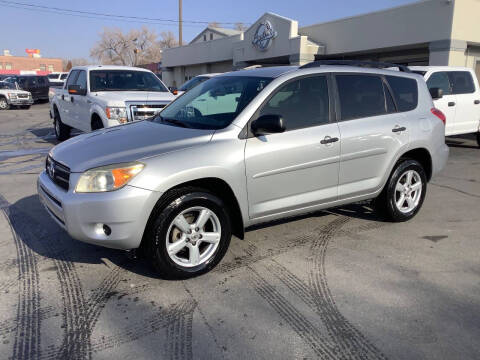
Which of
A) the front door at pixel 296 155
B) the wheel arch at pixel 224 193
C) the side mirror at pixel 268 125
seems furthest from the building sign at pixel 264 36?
the wheel arch at pixel 224 193

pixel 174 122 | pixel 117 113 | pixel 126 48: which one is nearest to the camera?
pixel 174 122

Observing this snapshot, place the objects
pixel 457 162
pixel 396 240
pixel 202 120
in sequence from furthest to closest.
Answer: pixel 457 162
pixel 396 240
pixel 202 120

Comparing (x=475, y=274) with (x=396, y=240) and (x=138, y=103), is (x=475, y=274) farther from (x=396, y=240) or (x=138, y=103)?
(x=138, y=103)

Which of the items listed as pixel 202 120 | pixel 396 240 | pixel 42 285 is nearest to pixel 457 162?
pixel 396 240

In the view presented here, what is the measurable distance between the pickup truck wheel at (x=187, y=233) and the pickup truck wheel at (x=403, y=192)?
2.17 meters

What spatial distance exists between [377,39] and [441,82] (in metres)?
11.3

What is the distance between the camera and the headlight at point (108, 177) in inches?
129

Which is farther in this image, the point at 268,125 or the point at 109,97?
the point at 109,97

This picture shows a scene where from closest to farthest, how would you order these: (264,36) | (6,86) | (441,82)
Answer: (441,82) < (6,86) < (264,36)

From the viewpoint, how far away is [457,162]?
29.8ft

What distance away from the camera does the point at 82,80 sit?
31.2ft

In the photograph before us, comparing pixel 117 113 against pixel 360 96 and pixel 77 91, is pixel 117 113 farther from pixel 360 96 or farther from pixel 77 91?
pixel 360 96

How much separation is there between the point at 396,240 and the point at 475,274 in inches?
35.9

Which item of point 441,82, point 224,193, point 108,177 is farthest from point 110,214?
point 441,82
